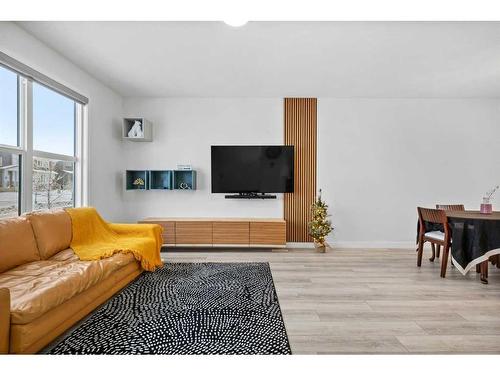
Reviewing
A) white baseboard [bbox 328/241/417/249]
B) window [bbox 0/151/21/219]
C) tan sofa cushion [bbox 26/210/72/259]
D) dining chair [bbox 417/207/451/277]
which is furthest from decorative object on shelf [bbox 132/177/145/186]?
dining chair [bbox 417/207/451/277]

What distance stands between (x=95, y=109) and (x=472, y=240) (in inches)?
205

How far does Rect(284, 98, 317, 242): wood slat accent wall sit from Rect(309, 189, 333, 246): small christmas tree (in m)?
0.31

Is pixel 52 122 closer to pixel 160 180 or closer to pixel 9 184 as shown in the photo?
pixel 9 184

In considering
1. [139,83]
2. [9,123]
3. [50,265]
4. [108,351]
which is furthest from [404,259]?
[9,123]

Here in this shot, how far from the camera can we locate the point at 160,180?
5367 mm

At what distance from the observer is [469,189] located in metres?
5.39

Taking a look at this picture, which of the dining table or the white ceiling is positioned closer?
the white ceiling

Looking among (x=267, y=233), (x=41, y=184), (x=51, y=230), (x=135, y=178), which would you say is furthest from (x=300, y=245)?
(x=41, y=184)

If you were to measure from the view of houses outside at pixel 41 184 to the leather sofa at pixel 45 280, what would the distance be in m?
0.42

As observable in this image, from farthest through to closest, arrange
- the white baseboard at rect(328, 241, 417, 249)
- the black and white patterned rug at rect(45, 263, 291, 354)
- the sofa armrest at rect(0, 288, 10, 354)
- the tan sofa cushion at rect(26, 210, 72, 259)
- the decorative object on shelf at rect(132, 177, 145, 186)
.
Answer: the white baseboard at rect(328, 241, 417, 249), the decorative object on shelf at rect(132, 177, 145, 186), the tan sofa cushion at rect(26, 210, 72, 259), the black and white patterned rug at rect(45, 263, 291, 354), the sofa armrest at rect(0, 288, 10, 354)

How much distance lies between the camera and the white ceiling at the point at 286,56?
116 inches

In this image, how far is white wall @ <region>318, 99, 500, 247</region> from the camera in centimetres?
539

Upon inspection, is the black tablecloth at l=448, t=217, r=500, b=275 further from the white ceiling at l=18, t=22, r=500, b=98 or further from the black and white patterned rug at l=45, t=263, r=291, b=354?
the black and white patterned rug at l=45, t=263, r=291, b=354

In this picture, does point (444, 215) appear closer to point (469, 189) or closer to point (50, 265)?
point (469, 189)
